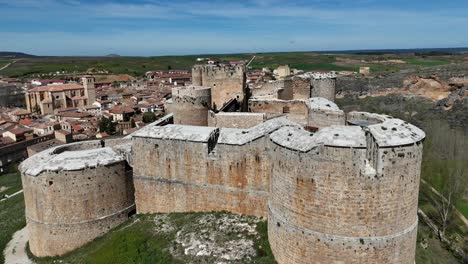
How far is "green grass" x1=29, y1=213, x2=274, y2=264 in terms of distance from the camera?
13844 millimetres

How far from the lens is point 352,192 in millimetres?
11227

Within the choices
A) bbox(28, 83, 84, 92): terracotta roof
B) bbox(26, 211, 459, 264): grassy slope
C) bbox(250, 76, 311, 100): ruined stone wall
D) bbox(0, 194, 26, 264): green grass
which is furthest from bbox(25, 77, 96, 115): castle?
bbox(26, 211, 459, 264): grassy slope

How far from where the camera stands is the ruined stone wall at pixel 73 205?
53.0ft

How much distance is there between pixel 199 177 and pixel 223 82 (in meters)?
10.5

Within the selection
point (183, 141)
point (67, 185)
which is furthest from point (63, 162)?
point (183, 141)

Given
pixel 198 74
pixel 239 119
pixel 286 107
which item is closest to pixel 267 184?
pixel 239 119

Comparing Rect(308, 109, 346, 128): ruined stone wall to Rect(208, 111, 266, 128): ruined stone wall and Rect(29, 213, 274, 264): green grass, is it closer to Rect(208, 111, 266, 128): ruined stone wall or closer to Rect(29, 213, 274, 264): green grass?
Rect(208, 111, 266, 128): ruined stone wall

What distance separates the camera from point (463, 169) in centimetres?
3167

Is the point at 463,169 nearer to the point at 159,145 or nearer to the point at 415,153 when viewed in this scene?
the point at 415,153

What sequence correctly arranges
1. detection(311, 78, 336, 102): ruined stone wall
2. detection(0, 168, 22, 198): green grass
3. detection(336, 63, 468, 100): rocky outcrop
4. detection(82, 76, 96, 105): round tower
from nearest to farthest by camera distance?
1. detection(311, 78, 336, 102): ruined stone wall
2. detection(0, 168, 22, 198): green grass
3. detection(336, 63, 468, 100): rocky outcrop
4. detection(82, 76, 96, 105): round tower

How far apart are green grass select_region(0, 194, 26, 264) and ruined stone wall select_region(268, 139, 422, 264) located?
1476 centimetres

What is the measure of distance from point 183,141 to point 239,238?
4.56m

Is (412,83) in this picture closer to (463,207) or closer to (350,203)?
(463,207)

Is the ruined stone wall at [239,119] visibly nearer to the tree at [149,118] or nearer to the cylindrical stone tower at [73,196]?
the cylindrical stone tower at [73,196]
